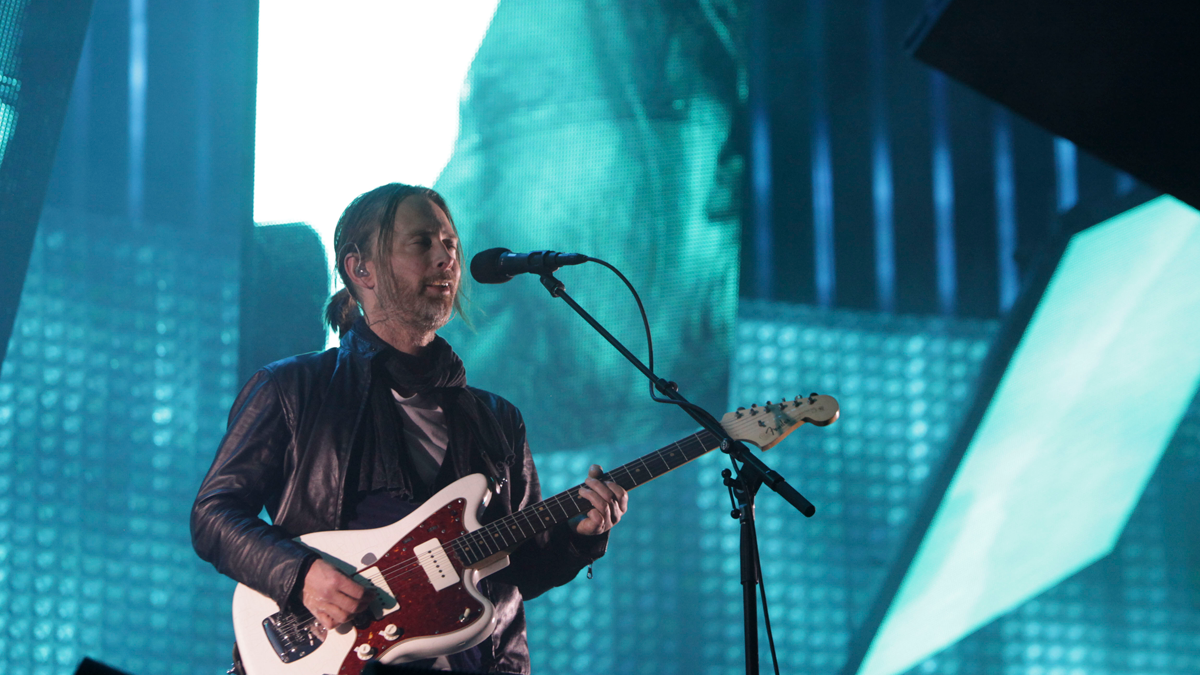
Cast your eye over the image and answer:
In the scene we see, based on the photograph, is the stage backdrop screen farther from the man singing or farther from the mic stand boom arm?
the mic stand boom arm

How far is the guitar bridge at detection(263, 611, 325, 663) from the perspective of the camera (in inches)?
75.4

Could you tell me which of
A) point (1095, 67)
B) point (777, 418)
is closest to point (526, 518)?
point (777, 418)

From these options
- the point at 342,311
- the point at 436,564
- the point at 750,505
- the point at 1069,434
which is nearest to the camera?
the point at 750,505

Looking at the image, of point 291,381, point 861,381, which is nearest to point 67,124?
point 291,381

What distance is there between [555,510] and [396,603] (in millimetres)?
433

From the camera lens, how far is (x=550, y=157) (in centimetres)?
292

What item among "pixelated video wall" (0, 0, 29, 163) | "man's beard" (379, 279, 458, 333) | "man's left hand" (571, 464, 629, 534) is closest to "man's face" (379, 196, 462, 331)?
"man's beard" (379, 279, 458, 333)

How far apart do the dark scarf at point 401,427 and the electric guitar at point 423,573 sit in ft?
0.50

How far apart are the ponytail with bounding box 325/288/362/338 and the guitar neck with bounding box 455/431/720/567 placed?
0.77m

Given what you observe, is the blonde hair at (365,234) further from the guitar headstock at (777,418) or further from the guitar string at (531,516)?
the guitar headstock at (777,418)

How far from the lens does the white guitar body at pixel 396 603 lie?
75.4 inches

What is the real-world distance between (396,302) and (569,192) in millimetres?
759

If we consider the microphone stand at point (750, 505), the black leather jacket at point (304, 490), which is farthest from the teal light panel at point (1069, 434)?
the microphone stand at point (750, 505)

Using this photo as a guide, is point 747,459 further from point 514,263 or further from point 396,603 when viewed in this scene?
point 396,603
